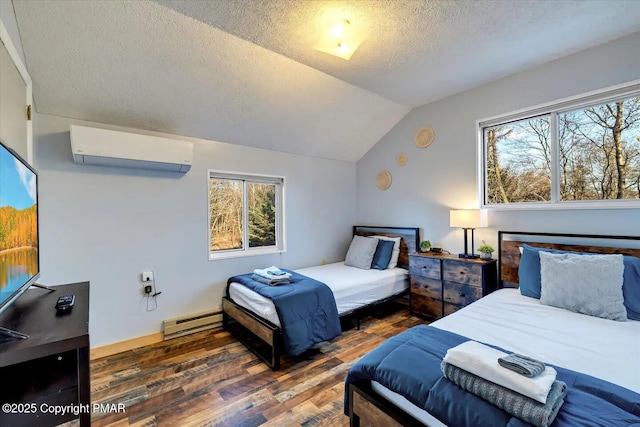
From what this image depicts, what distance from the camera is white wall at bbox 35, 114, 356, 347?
2.45m

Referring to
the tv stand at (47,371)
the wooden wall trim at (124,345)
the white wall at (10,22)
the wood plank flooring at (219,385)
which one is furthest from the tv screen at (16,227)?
the wooden wall trim at (124,345)

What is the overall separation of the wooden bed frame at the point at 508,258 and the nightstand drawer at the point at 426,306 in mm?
671

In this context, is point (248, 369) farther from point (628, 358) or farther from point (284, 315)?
point (628, 358)

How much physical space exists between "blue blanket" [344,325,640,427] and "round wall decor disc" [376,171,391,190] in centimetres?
280

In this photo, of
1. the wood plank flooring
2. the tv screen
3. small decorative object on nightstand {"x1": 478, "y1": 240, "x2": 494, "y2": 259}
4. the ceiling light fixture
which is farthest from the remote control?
small decorative object on nightstand {"x1": 478, "y1": 240, "x2": 494, "y2": 259}

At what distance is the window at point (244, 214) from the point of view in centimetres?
342

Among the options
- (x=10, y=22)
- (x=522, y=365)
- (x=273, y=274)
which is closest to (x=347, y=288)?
(x=273, y=274)

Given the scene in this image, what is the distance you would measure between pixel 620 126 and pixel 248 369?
3.74m

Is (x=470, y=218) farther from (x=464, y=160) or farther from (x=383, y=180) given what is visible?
(x=383, y=180)

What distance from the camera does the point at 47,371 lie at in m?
1.21

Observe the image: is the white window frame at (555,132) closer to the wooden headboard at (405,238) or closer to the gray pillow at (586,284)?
the gray pillow at (586,284)

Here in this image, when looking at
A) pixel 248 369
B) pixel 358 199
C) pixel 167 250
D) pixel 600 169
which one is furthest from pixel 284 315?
pixel 600 169

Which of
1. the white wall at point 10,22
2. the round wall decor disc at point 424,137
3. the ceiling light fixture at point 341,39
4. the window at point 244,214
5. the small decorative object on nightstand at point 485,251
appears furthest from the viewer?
the round wall decor disc at point 424,137

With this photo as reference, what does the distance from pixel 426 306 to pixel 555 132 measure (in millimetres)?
2194
